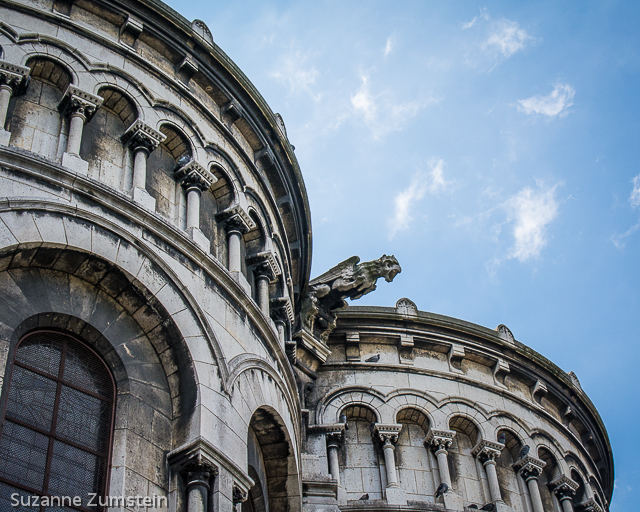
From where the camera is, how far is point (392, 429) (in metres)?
23.0

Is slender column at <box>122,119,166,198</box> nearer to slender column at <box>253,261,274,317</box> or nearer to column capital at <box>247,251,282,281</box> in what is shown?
column capital at <box>247,251,282,281</box>

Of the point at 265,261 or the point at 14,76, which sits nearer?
the point at 14,76

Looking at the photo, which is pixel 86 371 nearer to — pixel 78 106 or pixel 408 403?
pixel 78 106

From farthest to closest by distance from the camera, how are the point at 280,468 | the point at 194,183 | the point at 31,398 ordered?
the point at 194,183 → the point at 280,468 → the point at 31,398

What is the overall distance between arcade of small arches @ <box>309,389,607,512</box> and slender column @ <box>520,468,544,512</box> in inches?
1.0

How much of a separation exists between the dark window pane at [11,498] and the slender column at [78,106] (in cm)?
636

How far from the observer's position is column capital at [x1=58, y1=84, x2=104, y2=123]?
16734 millimetres

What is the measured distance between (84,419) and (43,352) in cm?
117

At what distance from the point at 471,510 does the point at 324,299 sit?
6.15m

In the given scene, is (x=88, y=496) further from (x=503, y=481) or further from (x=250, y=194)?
(x=503, y=481)

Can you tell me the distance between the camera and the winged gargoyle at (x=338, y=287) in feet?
77.4

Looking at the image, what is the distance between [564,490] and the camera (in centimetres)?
2456

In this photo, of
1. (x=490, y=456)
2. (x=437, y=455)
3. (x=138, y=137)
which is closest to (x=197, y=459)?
(x=138, y=137)

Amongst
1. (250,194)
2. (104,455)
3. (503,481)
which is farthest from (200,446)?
(503,481)
